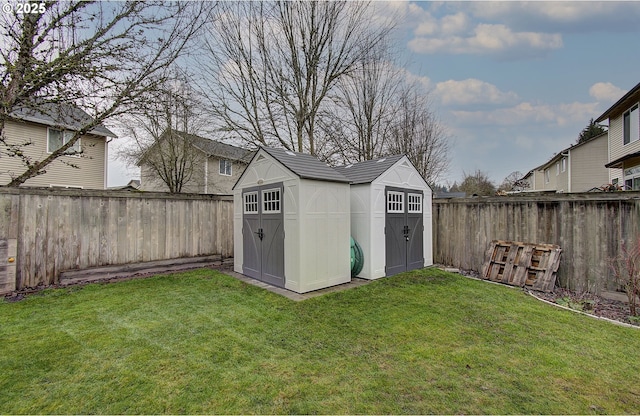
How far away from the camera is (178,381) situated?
2412 mm

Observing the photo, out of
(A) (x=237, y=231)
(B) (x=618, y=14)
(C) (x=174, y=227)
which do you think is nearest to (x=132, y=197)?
(C) (x=174, y=227)

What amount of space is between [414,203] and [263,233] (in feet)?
12.7

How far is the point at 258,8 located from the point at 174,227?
7.46m

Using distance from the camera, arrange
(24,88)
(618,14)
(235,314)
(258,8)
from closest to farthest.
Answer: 1. (235,314)
2. (24,88)
3. (618,14)
4. (258,8)

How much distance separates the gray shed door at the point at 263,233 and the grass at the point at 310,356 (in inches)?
40.7

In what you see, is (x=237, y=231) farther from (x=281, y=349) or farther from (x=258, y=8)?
(x=258, y=8)

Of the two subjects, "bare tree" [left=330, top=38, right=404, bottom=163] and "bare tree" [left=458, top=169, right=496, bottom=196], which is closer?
"bare tree" [left=330, top=38, right=404, bottom=163]

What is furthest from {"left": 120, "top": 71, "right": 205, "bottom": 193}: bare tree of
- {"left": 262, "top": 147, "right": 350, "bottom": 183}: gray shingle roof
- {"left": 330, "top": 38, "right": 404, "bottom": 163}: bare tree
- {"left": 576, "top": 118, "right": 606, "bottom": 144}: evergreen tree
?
{"left": 576, "top": 118, "right": 606, "bottom": 144}: evergreen tree

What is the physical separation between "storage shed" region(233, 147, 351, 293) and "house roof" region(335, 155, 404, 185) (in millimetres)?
612

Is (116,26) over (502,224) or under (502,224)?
over

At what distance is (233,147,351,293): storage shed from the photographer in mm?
5066

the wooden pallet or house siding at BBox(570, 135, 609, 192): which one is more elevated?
house siding at BBox(570, 135, 609, 192)

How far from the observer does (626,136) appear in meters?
10.8

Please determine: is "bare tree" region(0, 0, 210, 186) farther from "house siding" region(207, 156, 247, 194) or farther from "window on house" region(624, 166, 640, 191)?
"window on house" region(624, 166, 640, 191)
